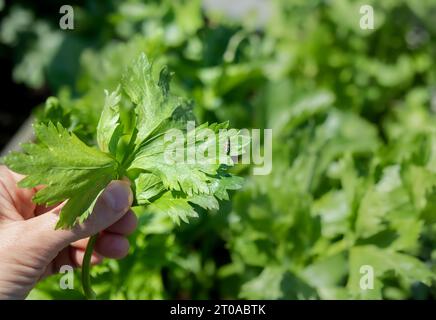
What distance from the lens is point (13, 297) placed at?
85cm

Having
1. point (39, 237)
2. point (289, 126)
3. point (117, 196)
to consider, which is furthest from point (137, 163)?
point (289, 126)

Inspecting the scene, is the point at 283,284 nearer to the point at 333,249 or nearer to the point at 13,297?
the point at 333,249

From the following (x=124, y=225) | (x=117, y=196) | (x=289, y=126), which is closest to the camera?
(x=117, y=196)

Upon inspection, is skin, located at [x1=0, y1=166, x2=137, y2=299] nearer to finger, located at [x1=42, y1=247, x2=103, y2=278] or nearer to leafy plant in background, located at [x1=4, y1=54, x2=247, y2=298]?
leafy plant in background, located at [x1=4, y1=54, x2=247, y2=298]

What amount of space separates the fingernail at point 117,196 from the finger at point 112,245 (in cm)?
23

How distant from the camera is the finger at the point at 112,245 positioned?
3.36 ft

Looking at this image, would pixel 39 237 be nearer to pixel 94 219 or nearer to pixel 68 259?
pixel 94 219

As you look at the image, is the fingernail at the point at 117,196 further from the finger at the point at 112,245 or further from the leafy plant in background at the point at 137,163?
the finger at the point at 112,245

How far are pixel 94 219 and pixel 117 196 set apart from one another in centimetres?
5

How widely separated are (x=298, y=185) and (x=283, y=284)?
0.80 feet

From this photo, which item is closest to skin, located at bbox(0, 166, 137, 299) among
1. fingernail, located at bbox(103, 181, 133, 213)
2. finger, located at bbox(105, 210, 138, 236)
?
fingernail, located at bbox(103, 181, 133, 213)

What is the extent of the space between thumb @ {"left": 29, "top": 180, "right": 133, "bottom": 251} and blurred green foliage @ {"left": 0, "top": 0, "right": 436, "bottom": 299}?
10.6 inches

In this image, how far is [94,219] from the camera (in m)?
0.80

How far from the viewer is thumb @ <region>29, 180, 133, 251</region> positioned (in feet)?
2.61
